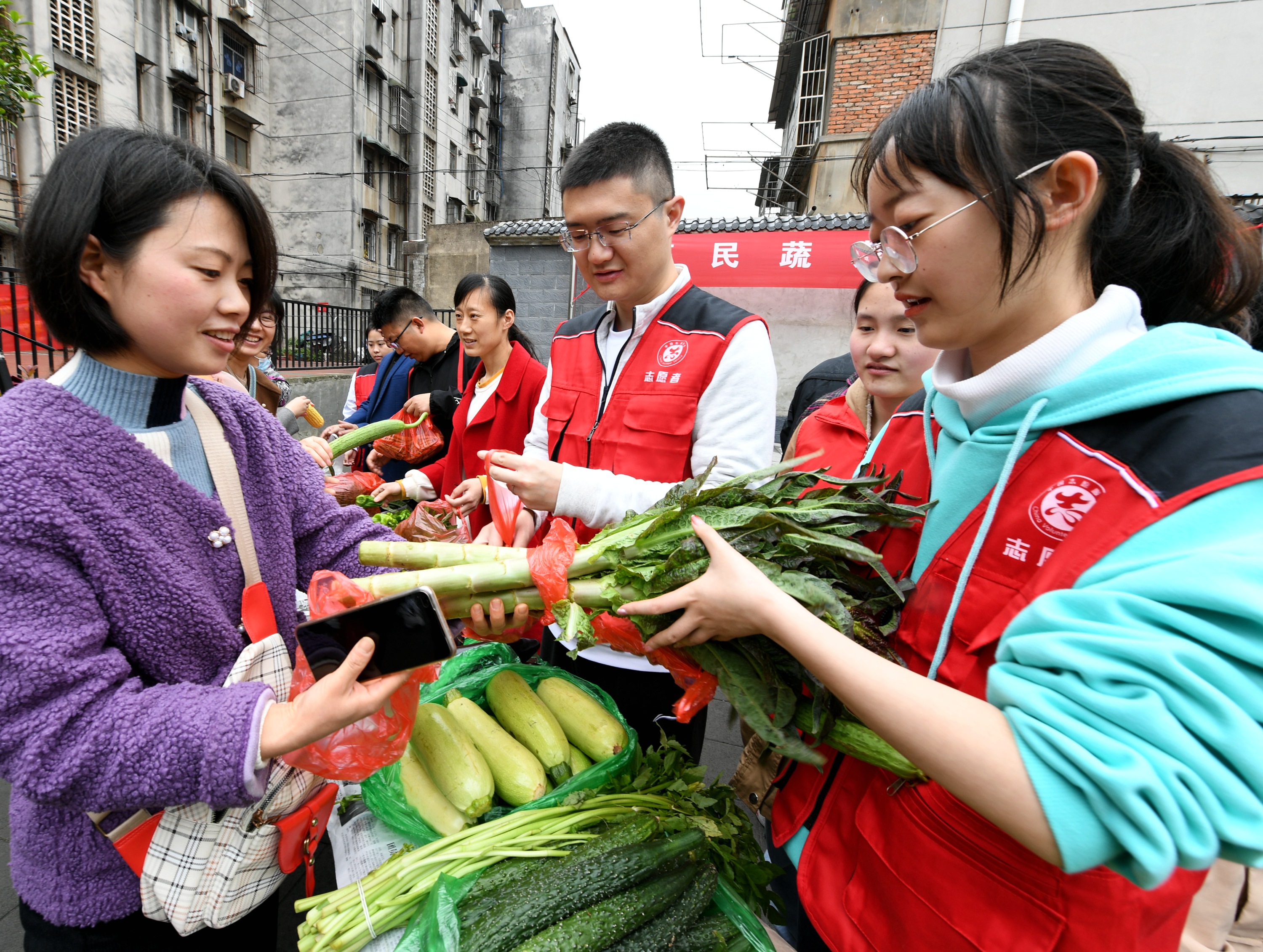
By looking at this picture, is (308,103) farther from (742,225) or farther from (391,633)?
(391,633)

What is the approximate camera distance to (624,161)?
2.17 meters

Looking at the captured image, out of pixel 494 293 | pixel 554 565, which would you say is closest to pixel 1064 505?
pixel 554 565

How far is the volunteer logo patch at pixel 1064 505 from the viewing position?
91 cm

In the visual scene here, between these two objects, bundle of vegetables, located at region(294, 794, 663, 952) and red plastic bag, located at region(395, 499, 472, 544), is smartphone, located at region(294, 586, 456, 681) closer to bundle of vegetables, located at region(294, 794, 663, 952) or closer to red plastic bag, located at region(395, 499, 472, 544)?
bundle of vegetables, located at region(294, 794, 663, 952)

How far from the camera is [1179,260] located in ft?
3.49

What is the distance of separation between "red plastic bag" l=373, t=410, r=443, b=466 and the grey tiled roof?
298 inches

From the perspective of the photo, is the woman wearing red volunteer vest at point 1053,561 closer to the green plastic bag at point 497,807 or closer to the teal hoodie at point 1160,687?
the teal hoodie at point 1160,687

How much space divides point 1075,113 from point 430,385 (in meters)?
4.67

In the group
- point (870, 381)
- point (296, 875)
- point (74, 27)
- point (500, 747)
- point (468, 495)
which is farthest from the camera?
point (74, 27)

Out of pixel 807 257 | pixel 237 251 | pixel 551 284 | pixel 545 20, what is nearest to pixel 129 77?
pixel 551 284

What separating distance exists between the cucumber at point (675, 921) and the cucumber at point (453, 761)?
0.51 metres

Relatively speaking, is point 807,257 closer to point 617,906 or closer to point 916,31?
point 916,31

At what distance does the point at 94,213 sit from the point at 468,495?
1.59m

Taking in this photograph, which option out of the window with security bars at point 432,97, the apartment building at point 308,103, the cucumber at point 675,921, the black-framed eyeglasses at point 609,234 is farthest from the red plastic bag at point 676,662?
the window with security bars at point 432,97
